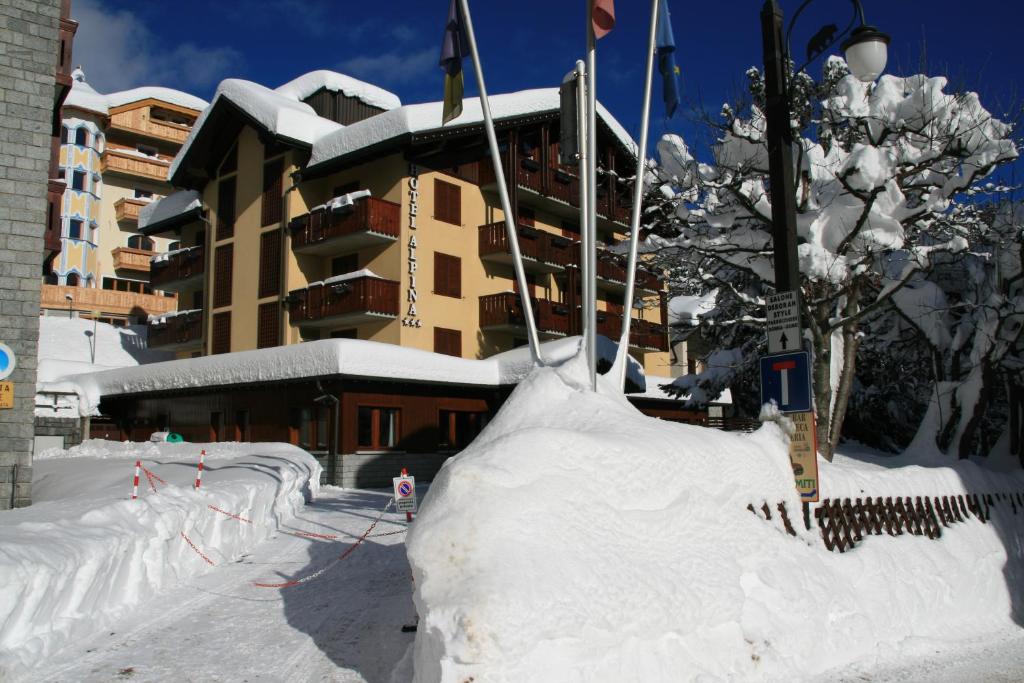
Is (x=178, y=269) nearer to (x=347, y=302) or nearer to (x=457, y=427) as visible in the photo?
(x=347, y=302)

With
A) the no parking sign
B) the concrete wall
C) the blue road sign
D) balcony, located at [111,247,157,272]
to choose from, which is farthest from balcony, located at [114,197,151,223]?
the blue road sign

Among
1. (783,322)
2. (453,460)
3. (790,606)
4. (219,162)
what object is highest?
(219,162)

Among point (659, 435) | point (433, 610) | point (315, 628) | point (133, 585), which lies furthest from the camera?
point (133, 585)

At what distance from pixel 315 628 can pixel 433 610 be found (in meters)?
3.16

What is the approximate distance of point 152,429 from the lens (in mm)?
29328

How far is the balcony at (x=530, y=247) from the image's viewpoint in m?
28.8

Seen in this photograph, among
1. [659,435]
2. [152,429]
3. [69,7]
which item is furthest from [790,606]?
[152,429]

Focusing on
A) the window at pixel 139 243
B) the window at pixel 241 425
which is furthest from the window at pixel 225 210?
the window at pixel 139 243

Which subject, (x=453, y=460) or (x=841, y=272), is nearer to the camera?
(x=453, y=460)

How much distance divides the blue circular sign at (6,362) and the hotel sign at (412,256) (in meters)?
15.2

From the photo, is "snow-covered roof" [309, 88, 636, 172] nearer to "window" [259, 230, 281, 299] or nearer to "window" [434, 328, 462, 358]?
"window" [259, 230, 281, 299]

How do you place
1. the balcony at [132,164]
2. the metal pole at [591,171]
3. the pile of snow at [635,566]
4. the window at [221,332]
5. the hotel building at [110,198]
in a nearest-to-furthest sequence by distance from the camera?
1. the pile of snow at [635,566]
2. the metal pole at [591,171]
3. the window at [221,332]
4. the hotel building at [110,198]
5. the balcony at [132,164]

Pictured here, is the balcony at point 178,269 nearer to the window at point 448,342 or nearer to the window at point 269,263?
the window at point 269,263

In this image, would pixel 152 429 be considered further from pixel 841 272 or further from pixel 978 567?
pixel 978 567
